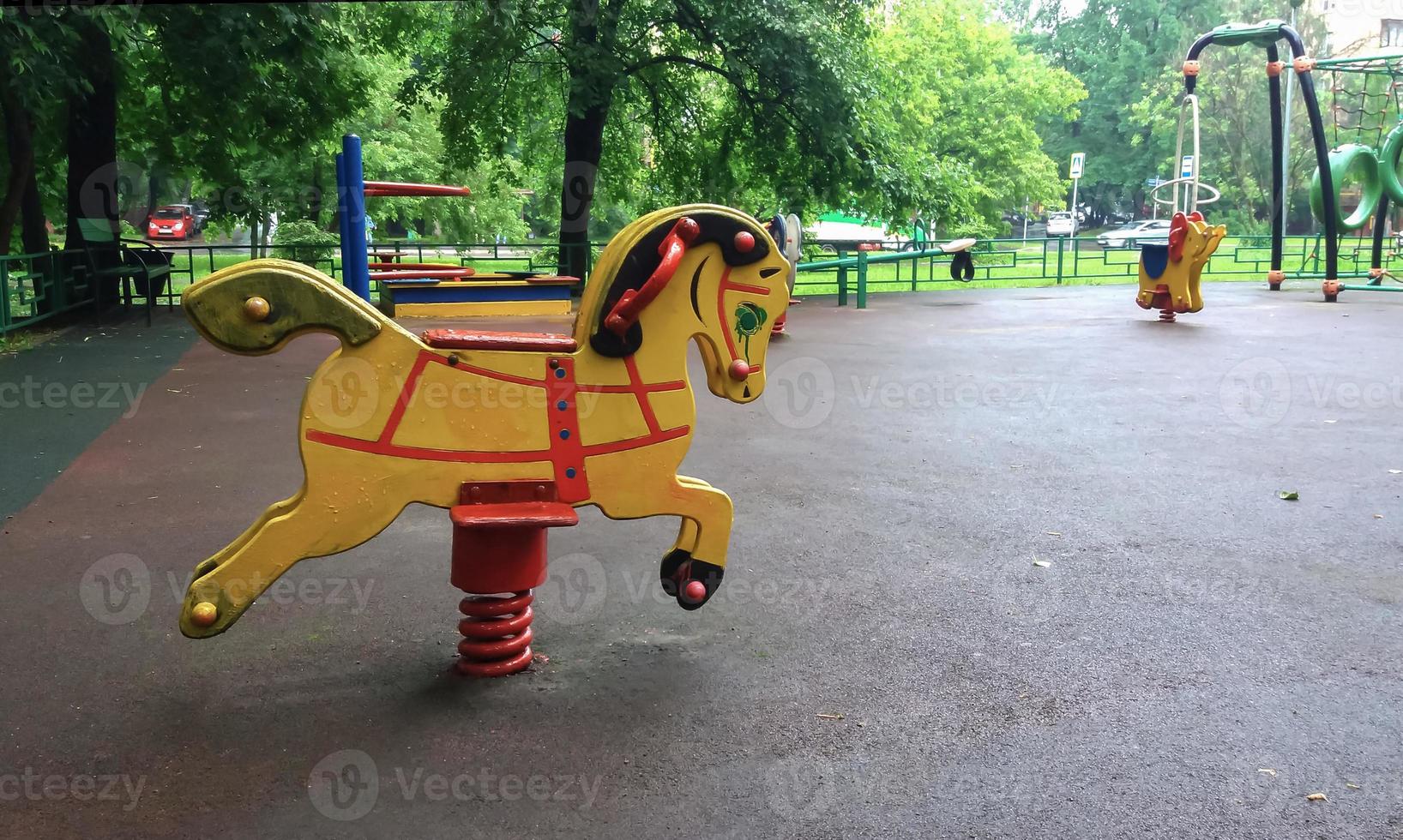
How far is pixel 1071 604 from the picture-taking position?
4.43m

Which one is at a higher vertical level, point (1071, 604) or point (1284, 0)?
point (1284, 0)

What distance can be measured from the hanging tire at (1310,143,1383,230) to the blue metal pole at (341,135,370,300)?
15.5 meters

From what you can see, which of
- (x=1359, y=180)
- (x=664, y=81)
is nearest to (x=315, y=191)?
(x=664, y=81)

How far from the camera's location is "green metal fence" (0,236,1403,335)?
13.8 m

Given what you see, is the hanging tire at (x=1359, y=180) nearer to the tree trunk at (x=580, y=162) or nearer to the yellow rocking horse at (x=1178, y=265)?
the yellow rocking horse at (x=1178, y=265)

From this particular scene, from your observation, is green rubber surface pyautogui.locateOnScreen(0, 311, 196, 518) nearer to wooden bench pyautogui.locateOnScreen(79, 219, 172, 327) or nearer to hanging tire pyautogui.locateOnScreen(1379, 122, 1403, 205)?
wooden bench pyautogui.locateOnScreen(79, 219, 172, 327)

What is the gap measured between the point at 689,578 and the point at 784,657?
461 millimetres

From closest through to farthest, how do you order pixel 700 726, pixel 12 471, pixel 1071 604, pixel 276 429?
pixel 700 726
pixel 1071 604
pixel 12 471
pixel 276 429

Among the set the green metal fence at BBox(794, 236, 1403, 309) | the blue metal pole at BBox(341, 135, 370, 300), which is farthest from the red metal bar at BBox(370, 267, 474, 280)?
the green metal fence at BBox(794, 236, 1403, 309)

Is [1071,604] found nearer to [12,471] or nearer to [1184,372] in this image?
[12,471]

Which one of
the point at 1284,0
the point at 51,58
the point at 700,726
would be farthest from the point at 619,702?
the point at 1284,0

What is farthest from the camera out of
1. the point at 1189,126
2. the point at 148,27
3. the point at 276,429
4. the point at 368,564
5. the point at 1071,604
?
the point at 1189,126

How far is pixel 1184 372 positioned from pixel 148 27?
44.6 ft

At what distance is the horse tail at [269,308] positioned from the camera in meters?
3.10
